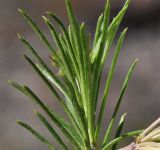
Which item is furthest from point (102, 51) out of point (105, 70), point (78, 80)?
point (105, 70)

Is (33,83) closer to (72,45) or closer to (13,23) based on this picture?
(13,23)

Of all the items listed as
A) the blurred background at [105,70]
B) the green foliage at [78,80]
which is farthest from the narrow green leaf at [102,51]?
the blurred background at [105,70]

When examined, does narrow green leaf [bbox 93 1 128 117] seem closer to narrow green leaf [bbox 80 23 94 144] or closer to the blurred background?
narrow green leaf [bbox 80 23 94 144]

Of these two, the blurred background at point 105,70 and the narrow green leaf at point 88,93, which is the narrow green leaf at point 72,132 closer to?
the narrow green leaf at point 88,93

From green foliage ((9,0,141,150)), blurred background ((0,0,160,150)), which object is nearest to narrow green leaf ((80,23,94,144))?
green foliage ((9,0,141,150))

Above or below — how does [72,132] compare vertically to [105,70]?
below

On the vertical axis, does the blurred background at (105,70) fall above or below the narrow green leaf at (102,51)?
above

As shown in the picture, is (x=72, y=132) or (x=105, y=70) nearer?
(x=72, y=132)

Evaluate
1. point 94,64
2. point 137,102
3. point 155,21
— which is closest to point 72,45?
point 94,64

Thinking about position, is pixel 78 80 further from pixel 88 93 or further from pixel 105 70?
pixel 105 70
